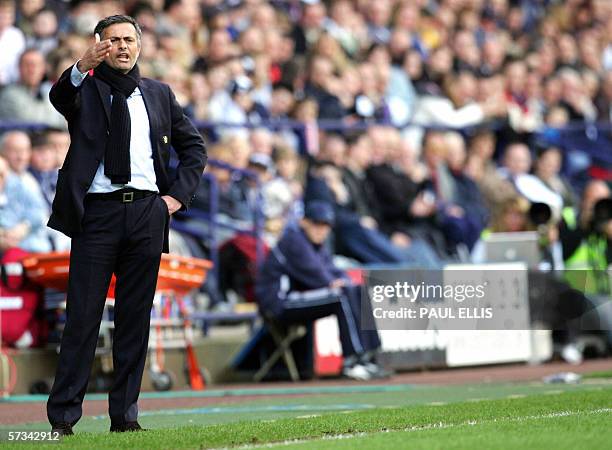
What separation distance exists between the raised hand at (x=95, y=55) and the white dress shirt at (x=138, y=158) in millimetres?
440

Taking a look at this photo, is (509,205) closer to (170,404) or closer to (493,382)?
(493,382)

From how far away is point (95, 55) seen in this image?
285 inches

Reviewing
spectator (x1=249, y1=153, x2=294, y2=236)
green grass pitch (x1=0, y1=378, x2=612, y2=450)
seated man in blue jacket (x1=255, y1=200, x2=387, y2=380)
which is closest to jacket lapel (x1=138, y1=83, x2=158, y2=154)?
green grass pitch (x1=0, y1=378, x2=612, y2=450)

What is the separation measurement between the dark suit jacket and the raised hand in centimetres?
14

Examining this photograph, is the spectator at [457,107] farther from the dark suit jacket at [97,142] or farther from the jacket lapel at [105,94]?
the jacket lapel at [105,94]

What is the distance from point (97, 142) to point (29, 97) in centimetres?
731

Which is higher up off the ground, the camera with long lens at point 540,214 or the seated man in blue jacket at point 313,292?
the camera with long lens at point 540,214

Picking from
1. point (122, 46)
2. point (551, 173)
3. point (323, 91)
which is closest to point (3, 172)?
point (122, 46)

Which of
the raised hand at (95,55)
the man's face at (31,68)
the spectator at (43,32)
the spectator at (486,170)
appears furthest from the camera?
the spectator at (486,170)

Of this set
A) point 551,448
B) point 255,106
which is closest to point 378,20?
point 255,106

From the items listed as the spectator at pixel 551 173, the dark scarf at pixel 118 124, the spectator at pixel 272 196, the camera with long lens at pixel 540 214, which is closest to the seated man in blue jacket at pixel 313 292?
the spectator at pixel 272 196

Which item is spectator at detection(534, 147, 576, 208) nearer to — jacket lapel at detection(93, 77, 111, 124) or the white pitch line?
the white pitch line

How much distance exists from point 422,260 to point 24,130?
17.9 feet

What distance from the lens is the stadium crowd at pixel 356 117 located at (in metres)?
15.1
